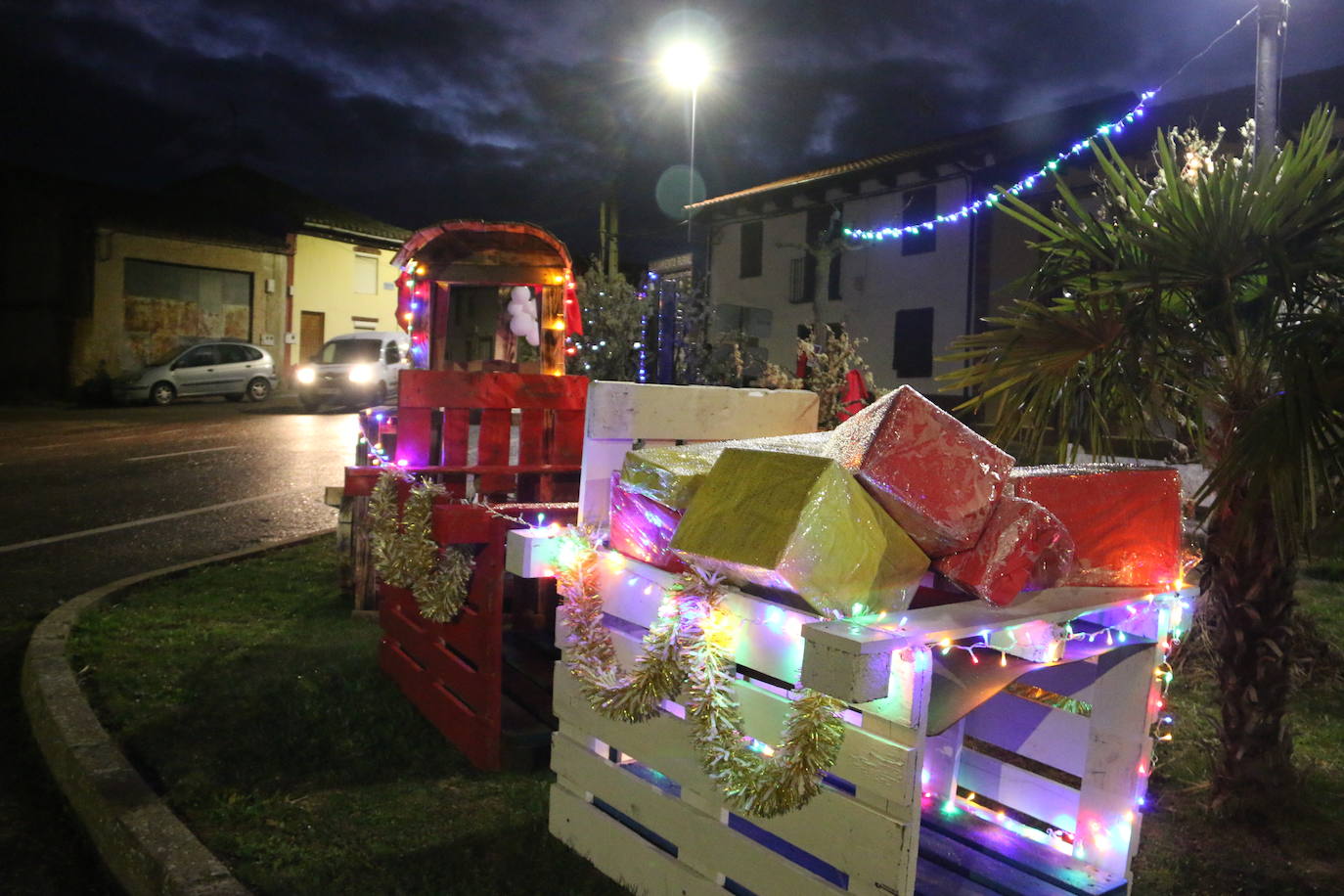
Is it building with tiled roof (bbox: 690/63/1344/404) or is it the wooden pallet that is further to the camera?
building with tiled roof (bbox: 690/63/1344/404)

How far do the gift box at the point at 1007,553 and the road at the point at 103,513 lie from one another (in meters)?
2.96

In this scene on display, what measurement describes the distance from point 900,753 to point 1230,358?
7.19 feet

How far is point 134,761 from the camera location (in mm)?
3977

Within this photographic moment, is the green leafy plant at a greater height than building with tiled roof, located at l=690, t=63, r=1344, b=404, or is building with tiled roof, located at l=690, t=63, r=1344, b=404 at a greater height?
building with tiled roof, located at l=690, t=63, r=1344, b=404

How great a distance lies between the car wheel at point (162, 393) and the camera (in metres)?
22.4

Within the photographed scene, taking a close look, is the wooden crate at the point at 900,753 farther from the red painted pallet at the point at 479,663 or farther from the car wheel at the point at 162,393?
the car wheel at the point at 162,393

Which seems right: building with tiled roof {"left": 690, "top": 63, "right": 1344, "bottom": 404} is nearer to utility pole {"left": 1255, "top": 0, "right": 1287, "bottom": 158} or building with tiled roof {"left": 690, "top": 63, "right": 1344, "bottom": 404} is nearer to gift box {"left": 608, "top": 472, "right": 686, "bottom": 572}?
utility pole {"left": 1255, "top": 0, "right": 1287, "bottom": 158}

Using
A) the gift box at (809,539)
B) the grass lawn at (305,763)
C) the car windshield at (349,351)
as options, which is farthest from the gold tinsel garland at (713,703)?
the car windshield at (349,351)

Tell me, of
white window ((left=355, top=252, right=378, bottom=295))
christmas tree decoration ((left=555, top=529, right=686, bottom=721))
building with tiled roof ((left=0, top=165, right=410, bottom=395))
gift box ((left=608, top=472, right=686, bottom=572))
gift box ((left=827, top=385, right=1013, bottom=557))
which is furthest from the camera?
white window ((left=355, top=252, right=378, bottom=295))

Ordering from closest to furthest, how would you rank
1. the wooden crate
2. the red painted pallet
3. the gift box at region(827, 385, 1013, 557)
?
the wooden crate, the gift box at region(827, 385, 1013, 557), the red painted pallet

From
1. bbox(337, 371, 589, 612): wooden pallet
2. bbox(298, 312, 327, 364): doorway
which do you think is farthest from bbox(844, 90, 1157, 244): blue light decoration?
bbox(298, 312, 327, 364): doorway

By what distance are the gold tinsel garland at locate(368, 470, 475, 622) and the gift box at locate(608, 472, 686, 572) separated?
1213mm

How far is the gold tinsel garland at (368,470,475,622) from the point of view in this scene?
13.8 ft

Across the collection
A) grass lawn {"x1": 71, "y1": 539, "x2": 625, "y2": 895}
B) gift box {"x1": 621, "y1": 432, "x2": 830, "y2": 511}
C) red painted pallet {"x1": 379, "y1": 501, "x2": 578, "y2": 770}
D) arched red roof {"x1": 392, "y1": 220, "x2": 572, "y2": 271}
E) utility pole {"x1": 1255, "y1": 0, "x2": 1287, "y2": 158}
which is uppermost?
utility pole {"x1": 1255, "y1": 0, "x2": 1287, "y2": 158}
